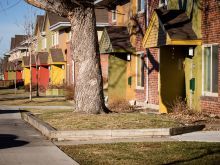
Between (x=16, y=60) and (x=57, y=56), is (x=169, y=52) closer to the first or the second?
(x=57, y=56)

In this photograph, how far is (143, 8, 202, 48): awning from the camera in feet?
61.0

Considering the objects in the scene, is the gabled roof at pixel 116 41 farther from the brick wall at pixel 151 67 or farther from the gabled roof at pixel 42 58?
the gabled roof at pixel 42 58

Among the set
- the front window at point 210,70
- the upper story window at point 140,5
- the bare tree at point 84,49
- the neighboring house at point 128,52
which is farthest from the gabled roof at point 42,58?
the bare tree at point 84,49

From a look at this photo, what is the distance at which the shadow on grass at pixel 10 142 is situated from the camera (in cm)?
1210

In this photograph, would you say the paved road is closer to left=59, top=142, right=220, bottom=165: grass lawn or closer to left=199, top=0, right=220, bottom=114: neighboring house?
left=59, top=142, right=220, bottom=165: grass lawn

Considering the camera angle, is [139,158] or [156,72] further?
[156,72]

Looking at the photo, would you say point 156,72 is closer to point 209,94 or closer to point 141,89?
point 141,89

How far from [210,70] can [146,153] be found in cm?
Answer: 812

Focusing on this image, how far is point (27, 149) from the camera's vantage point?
11.5 metres

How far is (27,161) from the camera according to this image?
9875mm

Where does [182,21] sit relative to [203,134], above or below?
above

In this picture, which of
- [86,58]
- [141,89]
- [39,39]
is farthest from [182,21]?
[39,39]

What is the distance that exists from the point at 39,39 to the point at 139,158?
53.3 meters

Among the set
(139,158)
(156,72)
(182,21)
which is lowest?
(139,158)
